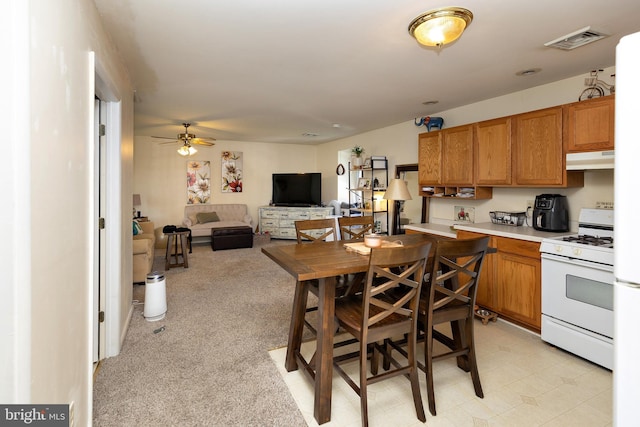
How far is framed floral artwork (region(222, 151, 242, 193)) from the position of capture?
7742 millimetres

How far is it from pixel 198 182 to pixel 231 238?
1817mm

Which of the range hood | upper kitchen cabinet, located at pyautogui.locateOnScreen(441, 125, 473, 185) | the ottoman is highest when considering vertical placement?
upper kitchen cabinet, located at pyautogui.locateOnScreen(441, 125, 473, 185)

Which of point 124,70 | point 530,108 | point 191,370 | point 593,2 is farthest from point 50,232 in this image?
point 530,108

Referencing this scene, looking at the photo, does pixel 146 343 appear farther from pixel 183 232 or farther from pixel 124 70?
pixel 183 232

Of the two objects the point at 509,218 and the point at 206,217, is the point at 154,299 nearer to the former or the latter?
the point at 509,218

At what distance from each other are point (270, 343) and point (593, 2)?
3.26 m

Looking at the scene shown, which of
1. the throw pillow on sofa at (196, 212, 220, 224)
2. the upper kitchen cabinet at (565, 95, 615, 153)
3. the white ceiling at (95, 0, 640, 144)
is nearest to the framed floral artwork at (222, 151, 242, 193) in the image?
the throw pillow on sofa at (196, 212, 220, 224)

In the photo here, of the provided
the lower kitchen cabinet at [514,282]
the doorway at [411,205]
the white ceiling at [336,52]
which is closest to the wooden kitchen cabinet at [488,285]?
the lower kitchen cabinet at [514,282]

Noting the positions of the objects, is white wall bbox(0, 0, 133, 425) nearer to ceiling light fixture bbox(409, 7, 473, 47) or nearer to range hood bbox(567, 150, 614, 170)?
ceiling light fixture bbox(409, 7, 473, 47)

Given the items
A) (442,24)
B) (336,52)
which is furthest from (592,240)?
(336,52)

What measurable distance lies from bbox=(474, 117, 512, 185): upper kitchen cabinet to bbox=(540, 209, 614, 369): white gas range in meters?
0.83

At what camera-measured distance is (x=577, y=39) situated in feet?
7.67

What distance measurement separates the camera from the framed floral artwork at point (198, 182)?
7.43 metres

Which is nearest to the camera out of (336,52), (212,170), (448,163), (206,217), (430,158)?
(336,52)
